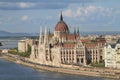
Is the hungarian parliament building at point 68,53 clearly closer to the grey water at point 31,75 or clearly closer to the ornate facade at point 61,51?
the ornate facade at point 61,51

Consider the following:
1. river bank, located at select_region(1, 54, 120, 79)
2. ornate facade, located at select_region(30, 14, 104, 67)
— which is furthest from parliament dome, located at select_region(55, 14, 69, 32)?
river bank, located at select_region(1, 54, 120, 79)

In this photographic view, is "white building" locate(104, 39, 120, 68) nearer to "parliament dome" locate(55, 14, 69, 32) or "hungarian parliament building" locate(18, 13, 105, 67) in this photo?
"hungarian parliament building" locate(18, 13, 105, 67)

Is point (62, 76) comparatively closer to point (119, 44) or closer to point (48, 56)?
point (119, 44)

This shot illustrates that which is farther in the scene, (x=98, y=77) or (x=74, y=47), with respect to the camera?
(x=74, y=47)

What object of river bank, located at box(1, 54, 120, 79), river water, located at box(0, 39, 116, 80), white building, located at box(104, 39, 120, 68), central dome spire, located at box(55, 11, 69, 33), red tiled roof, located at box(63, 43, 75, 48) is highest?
central dome spire, located at box(55, 11, 69, 33)

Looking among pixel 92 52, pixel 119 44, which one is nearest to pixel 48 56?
pixel 92 52

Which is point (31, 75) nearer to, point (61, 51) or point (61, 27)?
point (61, 51)

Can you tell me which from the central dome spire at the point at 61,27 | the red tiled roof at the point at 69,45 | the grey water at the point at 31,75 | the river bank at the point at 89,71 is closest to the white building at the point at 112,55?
the river bank at the point at 89,71
